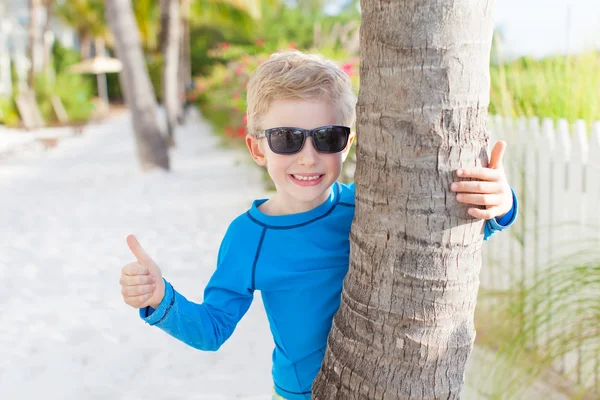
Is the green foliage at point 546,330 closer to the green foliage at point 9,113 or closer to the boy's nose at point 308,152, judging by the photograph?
the boy's nose at point 308,152

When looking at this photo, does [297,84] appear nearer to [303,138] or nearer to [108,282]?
[303,138]

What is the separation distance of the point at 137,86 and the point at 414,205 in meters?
9.24

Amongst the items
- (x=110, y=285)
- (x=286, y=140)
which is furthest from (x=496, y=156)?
(x=110, y=285)

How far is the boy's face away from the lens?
1.61m

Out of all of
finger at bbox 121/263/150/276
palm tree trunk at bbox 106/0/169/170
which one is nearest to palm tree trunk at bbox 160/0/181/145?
palm tree trunk at bbox 106/0/169/170

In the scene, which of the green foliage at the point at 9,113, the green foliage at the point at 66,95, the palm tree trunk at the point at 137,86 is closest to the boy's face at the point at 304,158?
the palm tree trunk at the point at 137,86

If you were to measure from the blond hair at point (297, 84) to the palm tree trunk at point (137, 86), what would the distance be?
8.50m

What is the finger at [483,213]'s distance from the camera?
4.50 feet

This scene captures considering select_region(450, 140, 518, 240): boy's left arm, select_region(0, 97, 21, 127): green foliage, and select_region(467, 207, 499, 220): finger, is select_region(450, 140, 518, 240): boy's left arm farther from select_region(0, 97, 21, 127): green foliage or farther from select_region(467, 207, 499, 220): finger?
select_region(0, 97, 21, 127): green foliage

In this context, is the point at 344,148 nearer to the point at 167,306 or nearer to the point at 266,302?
the point at 266,302

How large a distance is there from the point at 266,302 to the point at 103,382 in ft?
6.69

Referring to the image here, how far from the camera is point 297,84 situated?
62.6 inches

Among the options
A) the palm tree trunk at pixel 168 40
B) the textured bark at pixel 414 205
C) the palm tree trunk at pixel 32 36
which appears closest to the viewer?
the textured bark at pixel 414 205

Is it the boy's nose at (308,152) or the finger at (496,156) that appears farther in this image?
the boy's nose at (308,152)
